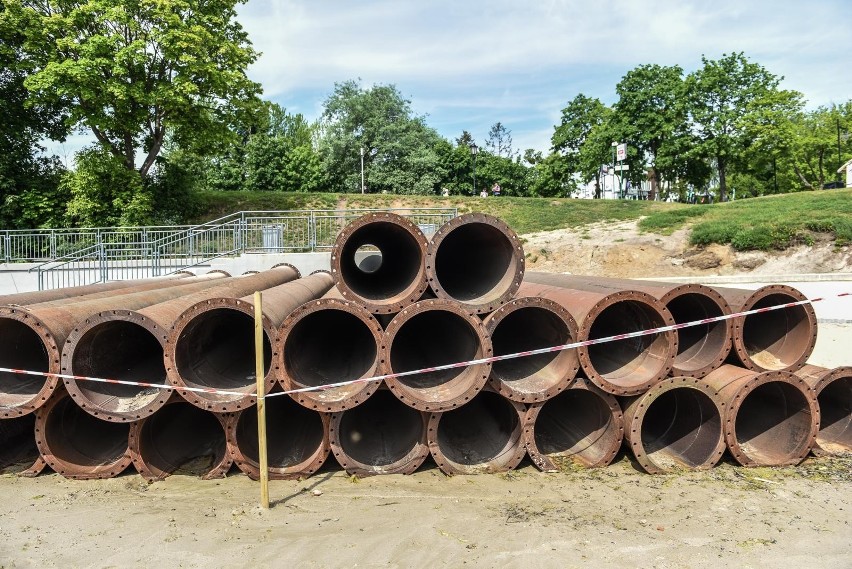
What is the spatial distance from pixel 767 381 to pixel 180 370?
5.39 m

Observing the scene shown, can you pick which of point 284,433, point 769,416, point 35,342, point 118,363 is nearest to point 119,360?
point 118,363

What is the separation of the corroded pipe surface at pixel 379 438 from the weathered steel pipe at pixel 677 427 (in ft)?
6.44

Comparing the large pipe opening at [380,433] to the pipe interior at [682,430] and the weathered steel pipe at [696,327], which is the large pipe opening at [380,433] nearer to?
the pipe interior at [682,430]

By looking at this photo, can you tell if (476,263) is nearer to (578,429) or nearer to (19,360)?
(578,429)

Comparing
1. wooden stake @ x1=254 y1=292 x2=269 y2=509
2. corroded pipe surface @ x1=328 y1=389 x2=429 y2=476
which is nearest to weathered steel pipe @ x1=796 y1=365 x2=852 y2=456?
corroded pipe surface @ x1=328 y1=389 x2=429 y2=476

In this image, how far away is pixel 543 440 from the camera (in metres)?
5.98

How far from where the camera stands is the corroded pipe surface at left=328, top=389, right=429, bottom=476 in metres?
5.30

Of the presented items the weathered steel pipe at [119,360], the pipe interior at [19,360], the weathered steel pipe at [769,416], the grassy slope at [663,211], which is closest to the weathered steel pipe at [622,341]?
the weathered steel pipe at [769,416]

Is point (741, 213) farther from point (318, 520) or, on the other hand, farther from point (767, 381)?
point (318, 520)

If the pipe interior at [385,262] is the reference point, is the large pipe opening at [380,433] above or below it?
below

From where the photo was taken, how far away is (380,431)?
6105 millimetres

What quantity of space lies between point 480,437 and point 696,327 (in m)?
2.61

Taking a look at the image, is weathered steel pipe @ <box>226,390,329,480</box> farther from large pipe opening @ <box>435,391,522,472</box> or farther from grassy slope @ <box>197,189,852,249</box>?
grassy slope @ <box>197,189,852,249</box>

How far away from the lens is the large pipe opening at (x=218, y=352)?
5273 mm
